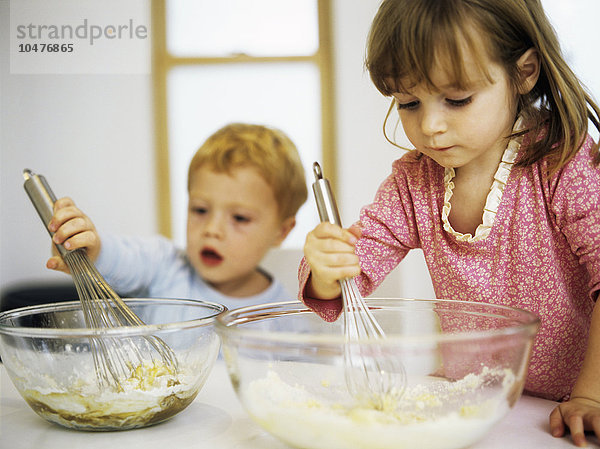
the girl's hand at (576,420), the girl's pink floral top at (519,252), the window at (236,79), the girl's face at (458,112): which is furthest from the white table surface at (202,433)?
the window at (236,79)

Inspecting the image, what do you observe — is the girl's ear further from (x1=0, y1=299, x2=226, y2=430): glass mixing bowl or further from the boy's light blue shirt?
the boy's light blue shirt

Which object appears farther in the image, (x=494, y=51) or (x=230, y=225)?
(x=230, y=225)

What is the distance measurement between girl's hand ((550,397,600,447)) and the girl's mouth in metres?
1.03

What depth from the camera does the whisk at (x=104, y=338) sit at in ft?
1.91

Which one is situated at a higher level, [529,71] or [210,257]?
[529,71]

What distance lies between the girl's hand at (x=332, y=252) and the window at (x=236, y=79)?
87cm

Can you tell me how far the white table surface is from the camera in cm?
51

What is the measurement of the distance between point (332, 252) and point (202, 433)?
0.67 ft

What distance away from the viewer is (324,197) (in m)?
0.56

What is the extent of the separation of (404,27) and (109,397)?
1.53 ft

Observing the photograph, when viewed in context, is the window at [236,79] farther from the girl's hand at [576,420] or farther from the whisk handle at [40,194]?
the girl's hand at [576,420]

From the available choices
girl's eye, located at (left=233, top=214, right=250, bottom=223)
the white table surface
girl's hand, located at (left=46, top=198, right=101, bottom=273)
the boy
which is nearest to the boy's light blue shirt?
the boy

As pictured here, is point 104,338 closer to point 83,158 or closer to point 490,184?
point 490,184

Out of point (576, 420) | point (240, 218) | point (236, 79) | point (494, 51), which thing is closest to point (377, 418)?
point (576, 420)
